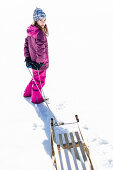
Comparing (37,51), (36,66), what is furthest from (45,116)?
(37,51)

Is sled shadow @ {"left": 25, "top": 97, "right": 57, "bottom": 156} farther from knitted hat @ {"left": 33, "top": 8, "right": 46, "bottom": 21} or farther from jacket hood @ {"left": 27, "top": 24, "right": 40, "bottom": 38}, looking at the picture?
knitted hat @ {"left": 33, "top": 8, "right": 46, "bottom": 21}

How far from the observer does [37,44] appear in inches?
112

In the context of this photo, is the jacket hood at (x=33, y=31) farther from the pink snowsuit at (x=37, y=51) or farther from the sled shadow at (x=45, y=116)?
the sled shadow at (x=45, y=116)

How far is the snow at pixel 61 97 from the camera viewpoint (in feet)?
8.29

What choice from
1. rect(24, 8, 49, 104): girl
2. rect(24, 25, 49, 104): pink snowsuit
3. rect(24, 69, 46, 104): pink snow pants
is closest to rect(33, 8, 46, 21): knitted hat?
rect(24, 8, 49, 104): girl

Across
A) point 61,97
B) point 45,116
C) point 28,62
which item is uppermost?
point 28,62

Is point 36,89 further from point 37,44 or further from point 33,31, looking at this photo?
point 33,31

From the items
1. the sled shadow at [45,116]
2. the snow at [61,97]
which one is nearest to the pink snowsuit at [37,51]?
the sled shadow at [45,116]

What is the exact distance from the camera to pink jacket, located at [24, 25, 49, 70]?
9.29 feet

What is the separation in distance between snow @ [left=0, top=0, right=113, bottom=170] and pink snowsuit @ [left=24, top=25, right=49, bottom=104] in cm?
31

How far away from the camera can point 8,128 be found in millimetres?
2982

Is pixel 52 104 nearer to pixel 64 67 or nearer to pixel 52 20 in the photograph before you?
pixel 64 67

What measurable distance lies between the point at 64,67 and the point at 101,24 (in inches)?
250

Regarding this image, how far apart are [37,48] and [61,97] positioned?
1494 mm
